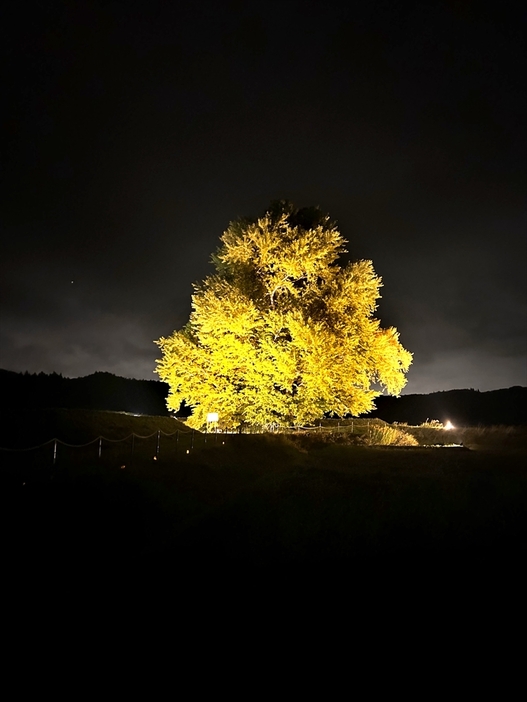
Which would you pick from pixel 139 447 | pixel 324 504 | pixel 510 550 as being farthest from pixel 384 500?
pixel 139 447

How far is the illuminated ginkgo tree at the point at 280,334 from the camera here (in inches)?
970

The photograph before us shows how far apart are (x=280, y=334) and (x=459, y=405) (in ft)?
156

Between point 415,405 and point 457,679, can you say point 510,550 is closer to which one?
point 457,679

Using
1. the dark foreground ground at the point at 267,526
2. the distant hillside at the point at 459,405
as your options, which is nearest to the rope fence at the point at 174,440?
the dark foreground ground at the point at 267,526

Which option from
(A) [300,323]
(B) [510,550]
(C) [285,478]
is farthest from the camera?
(A) [300,323]

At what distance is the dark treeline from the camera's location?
44.9 meters

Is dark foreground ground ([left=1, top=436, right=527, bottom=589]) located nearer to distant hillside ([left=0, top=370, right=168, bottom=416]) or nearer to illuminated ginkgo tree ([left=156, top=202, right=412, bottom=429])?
illuminated ginkgo tree ([left=156, top=202, right=412, bottom=429])

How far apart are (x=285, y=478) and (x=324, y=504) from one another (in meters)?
1.72

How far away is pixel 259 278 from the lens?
26.8 meters

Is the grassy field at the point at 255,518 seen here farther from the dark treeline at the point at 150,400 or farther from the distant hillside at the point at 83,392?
the distant hillside at the point at 83,392

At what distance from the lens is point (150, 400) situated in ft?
190

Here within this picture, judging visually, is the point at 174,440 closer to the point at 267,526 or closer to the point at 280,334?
the point at 280,334

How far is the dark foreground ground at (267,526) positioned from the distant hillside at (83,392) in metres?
31.1

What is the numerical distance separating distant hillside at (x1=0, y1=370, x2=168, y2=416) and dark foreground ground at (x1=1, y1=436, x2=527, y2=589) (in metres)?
31.1
